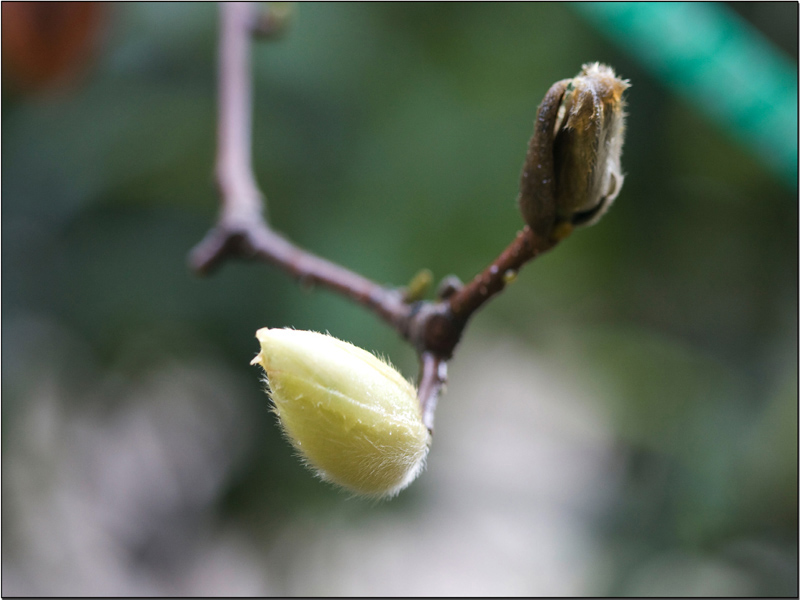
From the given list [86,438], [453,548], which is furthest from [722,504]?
[86,438]

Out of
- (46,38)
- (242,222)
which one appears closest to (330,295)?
(242,222)

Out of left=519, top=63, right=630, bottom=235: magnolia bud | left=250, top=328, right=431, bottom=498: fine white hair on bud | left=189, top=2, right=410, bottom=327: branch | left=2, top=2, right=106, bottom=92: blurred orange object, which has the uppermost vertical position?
left=2, top=2, right=106, bottom=92: blurred orange object

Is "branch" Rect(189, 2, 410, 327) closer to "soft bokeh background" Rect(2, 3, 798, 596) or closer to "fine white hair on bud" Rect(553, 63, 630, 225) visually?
"fine white hair on bud" Rect(553, 63, 630, 225)

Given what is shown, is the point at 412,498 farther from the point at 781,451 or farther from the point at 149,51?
the point at 149,51

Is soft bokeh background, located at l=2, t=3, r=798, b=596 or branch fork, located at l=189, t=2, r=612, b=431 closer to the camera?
branch fork, located at l=189, t=2, r=612, b=431

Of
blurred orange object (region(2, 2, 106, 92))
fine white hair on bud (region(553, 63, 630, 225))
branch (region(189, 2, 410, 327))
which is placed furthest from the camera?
blurred orange object (region(2, 2, 106, 92))

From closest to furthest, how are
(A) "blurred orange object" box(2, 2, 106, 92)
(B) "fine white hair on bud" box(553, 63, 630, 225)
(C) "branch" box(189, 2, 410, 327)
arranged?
(B) "fine white hair on bud" box(553, 63, 630, 225)
(C) "branch" box(189, 2, 410, 327)
(A) "blurred orange object" box(2, 2, 106, 92)

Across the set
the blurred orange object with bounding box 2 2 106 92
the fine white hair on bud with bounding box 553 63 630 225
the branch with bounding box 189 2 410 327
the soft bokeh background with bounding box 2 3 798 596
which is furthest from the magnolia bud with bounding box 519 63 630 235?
the blurred orange object with bounding box 2 2 106 92
